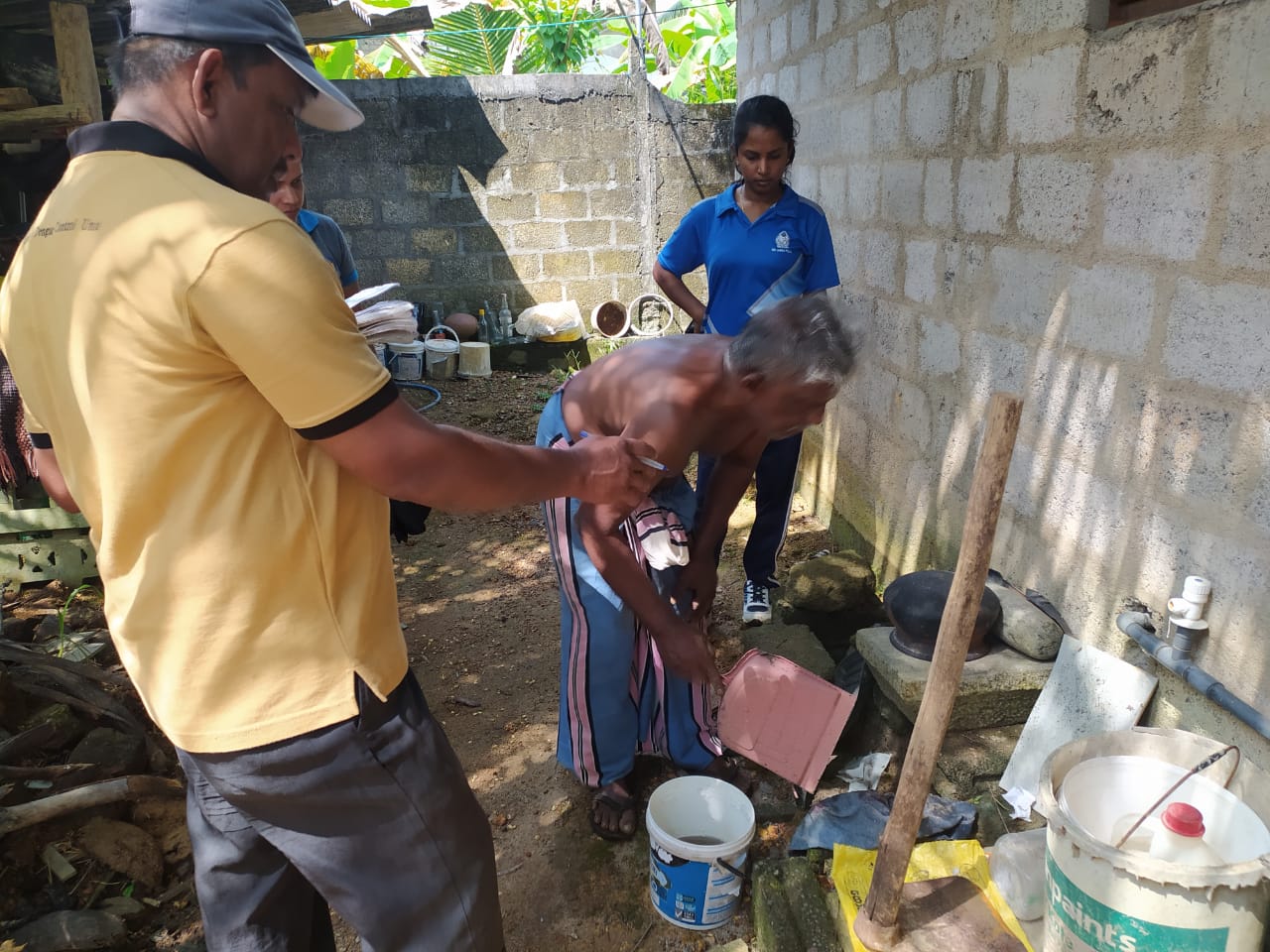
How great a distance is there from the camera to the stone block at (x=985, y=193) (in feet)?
9.48

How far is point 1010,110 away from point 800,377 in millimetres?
1512

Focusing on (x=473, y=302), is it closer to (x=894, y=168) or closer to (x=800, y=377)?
(x=894, y=168)

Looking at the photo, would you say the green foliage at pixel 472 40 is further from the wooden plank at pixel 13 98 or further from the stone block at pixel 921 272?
the stone block at pixel 921 272

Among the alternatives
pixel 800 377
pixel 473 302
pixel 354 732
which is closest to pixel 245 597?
pixel 354 732

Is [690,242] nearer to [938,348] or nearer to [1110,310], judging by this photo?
[938,348]

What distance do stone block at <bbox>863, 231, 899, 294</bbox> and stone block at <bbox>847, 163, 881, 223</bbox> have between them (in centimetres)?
11

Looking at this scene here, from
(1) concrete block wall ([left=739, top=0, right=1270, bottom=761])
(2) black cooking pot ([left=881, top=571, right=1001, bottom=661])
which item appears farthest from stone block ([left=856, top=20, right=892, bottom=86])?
(2) black cooking pot ([left=881, top=571, right=1001, bottom=661])

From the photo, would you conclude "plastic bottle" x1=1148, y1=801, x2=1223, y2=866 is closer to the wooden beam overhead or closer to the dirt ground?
the dirt ground

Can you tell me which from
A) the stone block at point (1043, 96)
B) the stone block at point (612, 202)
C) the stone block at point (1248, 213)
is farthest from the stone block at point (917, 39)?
the stone block at point (612, 202)

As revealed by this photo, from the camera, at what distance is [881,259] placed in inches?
155

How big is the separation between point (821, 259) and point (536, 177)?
4.49 meters

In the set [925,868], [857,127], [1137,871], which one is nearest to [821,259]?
[857,127]

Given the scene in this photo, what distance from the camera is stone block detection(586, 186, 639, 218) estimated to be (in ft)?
25.2

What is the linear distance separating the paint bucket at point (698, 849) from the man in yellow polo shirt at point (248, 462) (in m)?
0.82
